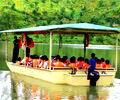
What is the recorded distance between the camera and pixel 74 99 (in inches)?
397

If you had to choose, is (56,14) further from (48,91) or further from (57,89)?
(48,91)

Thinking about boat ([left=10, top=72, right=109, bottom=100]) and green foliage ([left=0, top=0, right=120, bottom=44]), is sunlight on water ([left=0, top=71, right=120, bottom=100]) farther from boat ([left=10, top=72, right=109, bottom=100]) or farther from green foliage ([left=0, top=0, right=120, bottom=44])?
green foliage ([left=0, top=0, right=120, bottom=44])

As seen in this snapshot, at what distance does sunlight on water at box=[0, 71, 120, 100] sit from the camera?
10352 mm

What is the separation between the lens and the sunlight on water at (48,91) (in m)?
10.4

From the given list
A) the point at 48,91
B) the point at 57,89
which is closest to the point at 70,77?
the point at 57,89

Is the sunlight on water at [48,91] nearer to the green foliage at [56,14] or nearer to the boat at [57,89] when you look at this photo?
the boat at [57,89]

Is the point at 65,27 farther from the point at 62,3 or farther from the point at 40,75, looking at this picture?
the point at 62,3

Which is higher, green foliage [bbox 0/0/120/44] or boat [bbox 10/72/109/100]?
green foliage [bbox 0/0/120/44]

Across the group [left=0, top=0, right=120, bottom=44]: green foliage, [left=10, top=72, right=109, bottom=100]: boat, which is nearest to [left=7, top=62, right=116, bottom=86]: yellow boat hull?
[left=10, top=72, right=109, bottom=100]: boat

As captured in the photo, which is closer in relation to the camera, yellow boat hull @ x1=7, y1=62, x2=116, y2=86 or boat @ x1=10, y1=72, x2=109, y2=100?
boat @ x1=10, y1=72, x2=109, y2=100

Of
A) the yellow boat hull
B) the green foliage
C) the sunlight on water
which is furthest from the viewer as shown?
the green foliage

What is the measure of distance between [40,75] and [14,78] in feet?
5.64

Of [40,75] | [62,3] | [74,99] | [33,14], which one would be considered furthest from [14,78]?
[62,3]

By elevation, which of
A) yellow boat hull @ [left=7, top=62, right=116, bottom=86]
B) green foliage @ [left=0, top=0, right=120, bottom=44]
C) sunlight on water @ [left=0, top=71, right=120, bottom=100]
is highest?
green foliage @ [left=0, top=0, right=120, bottom=44]
